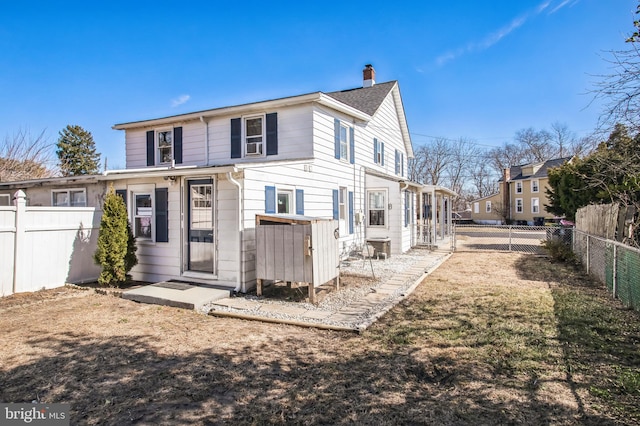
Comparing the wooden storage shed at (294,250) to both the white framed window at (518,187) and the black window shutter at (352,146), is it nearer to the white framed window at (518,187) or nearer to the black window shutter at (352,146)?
the black window shutter at (352,146)

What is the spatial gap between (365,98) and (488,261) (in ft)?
28.9

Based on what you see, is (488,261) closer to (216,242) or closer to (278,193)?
(278,193)

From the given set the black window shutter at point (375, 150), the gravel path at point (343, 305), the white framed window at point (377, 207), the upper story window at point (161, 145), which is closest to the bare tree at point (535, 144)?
the black window shutter at point (375, 150)

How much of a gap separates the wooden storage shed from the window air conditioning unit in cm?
419

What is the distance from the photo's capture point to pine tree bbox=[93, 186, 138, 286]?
8.00 m

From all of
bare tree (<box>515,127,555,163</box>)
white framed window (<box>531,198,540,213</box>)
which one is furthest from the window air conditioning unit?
bare tree (<box>515,127,555,163</box>)

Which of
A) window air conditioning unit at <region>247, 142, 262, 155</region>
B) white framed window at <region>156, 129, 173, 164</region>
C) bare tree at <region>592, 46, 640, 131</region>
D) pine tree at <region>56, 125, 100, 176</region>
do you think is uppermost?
pine tree at <region>56, 125, 100, 176</region>

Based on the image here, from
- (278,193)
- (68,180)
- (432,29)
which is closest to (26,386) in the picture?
(278,193)

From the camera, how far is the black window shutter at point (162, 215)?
8.29 metres

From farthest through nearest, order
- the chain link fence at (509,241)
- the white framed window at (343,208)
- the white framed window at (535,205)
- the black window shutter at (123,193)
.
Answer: the white framed window at (535,205) < the chain link fence at (509,241) < the white framed window at (343,208) < the black window shutter at (123,193)

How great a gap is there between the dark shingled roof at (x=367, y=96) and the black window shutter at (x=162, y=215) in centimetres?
880

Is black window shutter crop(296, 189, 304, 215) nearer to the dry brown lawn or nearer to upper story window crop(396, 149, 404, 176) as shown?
the dry brown lawn

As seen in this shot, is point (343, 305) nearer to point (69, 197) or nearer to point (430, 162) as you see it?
point (69, 197)

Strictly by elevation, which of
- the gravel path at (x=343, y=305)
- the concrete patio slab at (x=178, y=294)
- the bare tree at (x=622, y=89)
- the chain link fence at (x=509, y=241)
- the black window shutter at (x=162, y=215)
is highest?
the bare tree at (x=622, y=89)
